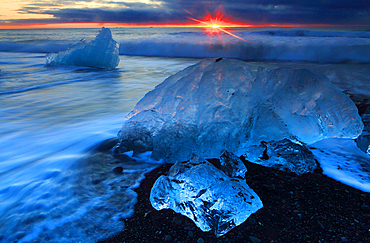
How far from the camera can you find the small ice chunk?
165cm

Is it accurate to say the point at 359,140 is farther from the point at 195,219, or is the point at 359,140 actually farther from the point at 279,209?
the point at 195,219

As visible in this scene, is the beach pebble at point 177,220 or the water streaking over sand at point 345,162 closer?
the beach pebble at point 177,220

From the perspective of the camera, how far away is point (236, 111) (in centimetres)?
202

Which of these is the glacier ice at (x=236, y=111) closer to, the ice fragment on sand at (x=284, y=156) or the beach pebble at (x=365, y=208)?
the ice fragment on sand at (x=284, y=156)

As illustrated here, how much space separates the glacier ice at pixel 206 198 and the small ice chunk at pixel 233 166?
264 millimetres

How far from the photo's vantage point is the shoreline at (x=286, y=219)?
1275 millimetres

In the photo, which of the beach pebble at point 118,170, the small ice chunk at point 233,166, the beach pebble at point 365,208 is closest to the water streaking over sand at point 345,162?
the beach pebble at point 365,208

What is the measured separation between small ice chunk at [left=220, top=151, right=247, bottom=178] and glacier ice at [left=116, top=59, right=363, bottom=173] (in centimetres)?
27

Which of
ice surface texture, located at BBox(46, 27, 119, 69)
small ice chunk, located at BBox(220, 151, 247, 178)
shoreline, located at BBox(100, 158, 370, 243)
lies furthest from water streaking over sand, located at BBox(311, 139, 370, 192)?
ice surface texture, located at BBox(46, 27, 119, 69)

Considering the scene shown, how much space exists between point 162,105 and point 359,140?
6.61 ft

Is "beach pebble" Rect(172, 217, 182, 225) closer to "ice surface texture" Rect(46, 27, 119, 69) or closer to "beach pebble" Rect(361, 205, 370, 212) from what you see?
"beach pebble" Rect(361, 205, 370, 212)

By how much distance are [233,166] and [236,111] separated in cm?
55

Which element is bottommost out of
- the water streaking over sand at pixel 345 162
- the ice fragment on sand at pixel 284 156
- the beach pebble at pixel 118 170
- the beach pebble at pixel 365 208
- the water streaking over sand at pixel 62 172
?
the water streaking over sand at pixel 62 172

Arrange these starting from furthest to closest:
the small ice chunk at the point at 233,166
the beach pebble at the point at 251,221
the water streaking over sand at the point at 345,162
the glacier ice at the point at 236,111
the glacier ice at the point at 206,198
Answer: the glacier ice at the point at 236,111, the water streaking over sand at the point at 345,162, the small ice chunk at the point at 233,166, the beach pebble at the point at 251,221, the glacier ice at the point at 206,198
